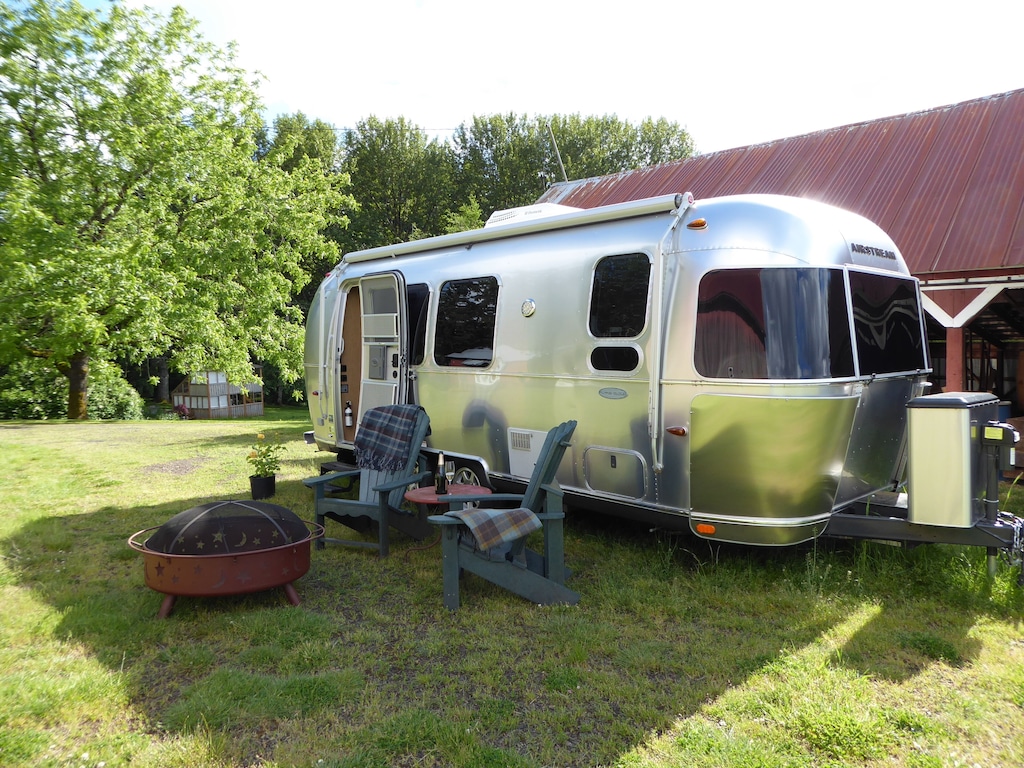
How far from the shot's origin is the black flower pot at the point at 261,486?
8242mm

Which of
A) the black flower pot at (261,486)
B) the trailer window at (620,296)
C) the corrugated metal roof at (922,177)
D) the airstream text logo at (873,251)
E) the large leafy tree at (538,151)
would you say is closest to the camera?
the airstream text logo at (873,251)

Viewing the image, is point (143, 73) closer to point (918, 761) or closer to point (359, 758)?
point (359, 758)

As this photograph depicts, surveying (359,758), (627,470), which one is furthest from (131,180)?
(359,758)

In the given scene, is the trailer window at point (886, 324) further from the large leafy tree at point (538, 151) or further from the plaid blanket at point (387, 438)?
the large leafy tree at point (538, 151)

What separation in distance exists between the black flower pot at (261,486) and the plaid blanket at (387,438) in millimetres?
2053

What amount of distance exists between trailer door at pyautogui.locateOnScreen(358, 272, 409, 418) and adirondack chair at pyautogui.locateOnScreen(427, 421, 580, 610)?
2.72 m

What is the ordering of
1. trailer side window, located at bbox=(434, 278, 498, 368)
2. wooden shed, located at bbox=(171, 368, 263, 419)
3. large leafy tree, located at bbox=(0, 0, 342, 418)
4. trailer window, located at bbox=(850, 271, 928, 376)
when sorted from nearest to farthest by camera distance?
trailer window, located at bbox=(850, 271, 928, 376), trailer side window, located at bbox=(434, 278, 498, 368), large leafy tree, located at bbox=(0, 0, 342, 418), wooden shed, located at bbox=(171, 368, 263, 419)

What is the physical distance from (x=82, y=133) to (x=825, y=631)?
2036 cm

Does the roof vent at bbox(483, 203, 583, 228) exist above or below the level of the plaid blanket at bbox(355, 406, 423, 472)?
above

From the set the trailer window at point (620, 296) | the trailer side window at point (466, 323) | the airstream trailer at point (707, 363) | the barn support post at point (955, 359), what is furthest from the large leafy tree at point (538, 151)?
the trailer window at point (620, 296)

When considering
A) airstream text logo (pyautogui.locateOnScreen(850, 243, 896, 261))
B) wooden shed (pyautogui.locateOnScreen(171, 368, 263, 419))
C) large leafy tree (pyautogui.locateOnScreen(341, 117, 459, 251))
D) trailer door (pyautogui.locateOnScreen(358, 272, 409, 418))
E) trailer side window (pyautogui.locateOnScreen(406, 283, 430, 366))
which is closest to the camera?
airstream text logo (pyautogui.locateOnScreen(850, 243, 896, 261))

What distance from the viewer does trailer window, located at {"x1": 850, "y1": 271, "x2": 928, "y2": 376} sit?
5.06 meters

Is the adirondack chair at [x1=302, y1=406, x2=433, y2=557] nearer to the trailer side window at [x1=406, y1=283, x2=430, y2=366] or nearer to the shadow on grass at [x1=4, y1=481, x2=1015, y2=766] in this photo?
the shadow on grass at [x1=4, y1=481, x2=1015, y2=766]

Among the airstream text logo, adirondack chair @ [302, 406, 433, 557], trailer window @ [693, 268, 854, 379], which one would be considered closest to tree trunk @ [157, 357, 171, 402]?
adirondack chair @ [302, 406, 433, 557]
